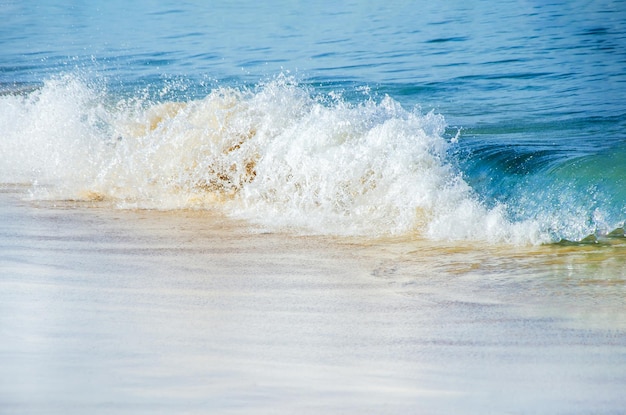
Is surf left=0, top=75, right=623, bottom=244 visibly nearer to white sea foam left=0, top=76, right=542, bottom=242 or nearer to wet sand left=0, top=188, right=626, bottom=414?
white sea foam left=0, top=76, right=542, bottom=242

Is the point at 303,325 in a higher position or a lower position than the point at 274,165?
higher

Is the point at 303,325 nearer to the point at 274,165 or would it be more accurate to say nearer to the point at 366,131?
the point at 274,165

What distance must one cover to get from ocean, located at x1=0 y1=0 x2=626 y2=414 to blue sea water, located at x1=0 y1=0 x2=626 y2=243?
30 mm

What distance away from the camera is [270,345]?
11.8 feet

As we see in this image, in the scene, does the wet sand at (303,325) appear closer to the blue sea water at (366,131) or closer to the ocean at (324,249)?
the ocean at (324,249)

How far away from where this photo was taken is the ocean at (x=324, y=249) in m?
3.22

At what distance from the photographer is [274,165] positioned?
718 cm

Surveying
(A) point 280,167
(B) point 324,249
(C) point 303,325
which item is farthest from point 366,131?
(C) point 303,325

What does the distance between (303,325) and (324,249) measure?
61.5 inches

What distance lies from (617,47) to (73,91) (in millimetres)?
8717

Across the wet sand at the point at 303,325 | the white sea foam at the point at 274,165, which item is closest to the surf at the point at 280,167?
the white sea foam at the point at 274,165

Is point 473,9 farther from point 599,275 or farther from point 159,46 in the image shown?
point 599,275

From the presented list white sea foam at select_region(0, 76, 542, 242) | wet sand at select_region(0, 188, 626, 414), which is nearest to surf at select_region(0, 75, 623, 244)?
white sea foam at select_region(0, 76, 542, 242)

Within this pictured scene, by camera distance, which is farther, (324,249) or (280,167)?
(280,167)
